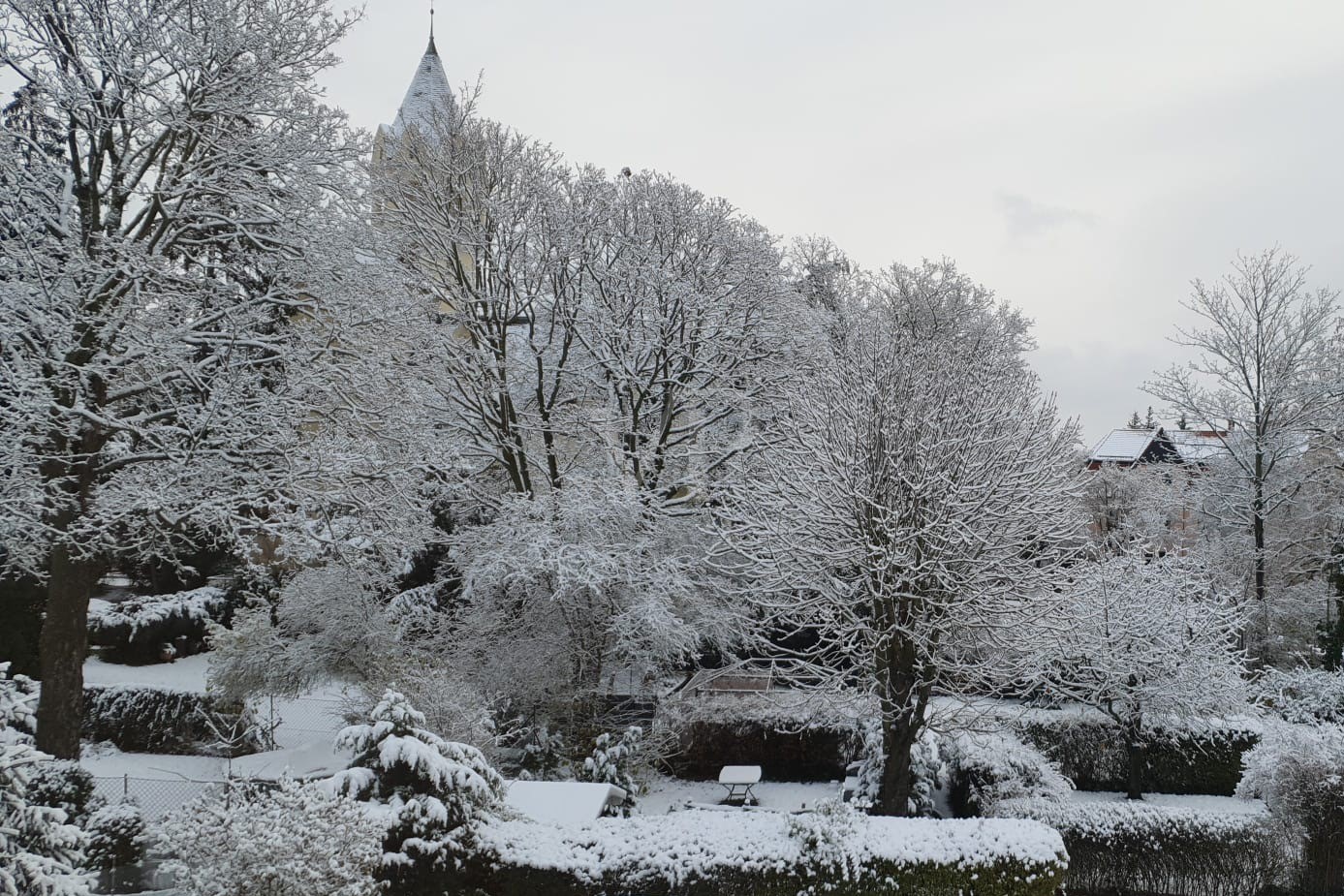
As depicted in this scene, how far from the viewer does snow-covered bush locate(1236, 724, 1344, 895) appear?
408 inches

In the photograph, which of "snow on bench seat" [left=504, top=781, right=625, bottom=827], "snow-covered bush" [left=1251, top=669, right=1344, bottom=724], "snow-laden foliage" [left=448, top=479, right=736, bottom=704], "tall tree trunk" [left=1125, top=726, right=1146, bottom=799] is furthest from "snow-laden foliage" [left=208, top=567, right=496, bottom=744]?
"snow-covered bush" [left=1251, top=669, right=1344, bottom=724]

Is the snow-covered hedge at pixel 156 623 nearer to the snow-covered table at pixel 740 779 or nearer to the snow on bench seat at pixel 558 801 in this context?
the snow-covered table at pixel 740 779

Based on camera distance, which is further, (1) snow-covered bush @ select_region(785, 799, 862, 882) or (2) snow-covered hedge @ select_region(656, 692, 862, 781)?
(2) snow-covered hedge @ select_region(656, 692, 862, 781)

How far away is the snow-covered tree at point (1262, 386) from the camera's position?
20391 mm

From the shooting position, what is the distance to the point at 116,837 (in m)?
8.65

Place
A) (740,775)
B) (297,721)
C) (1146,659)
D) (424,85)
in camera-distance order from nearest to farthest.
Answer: (1146,659) < (740,775) < (297,721) < (424,85)

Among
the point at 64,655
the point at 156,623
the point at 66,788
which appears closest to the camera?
the point at 66,788

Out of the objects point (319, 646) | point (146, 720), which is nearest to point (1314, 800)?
point (319, 646)

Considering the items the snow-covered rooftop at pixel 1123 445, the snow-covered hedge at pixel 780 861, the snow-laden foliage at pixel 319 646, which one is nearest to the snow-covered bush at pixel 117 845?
the snow-covered hedge at pixel 780 861

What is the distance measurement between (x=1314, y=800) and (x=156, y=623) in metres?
20.4

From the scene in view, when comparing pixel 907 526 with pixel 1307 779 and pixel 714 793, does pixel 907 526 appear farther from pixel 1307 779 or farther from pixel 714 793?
pixel 714 793

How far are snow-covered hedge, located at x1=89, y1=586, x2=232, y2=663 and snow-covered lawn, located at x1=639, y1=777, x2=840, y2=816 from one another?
422 inches

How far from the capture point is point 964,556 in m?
10.4

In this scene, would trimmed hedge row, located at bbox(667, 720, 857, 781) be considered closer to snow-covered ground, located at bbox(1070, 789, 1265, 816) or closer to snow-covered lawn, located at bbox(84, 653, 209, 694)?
snow-covered ground, located at bbox(1070, 789, 1265, 816)
